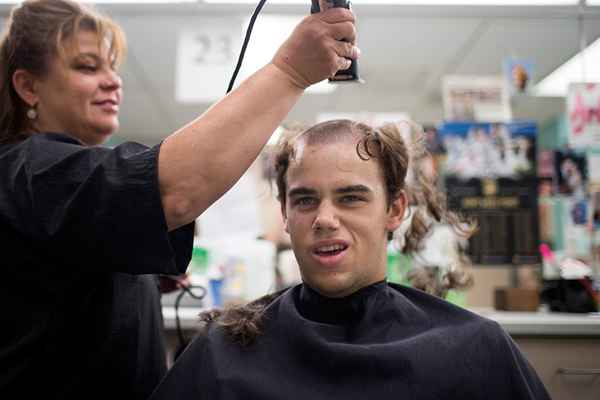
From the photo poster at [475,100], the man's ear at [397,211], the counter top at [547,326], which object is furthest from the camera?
the photo poster at [475,100]

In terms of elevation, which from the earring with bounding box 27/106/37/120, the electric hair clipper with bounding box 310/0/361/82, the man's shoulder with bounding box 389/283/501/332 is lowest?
the man's shoulder with bounding box 389/283/501/332

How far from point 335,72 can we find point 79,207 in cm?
45

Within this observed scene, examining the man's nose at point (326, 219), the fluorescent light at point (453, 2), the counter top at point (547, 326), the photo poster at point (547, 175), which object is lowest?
the counter top at point (547, 326)

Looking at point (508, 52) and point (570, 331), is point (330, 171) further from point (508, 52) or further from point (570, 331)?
point (508, 52)

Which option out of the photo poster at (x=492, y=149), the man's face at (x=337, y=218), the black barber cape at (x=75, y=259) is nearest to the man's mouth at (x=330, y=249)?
the man's face at (x=337, y=218)

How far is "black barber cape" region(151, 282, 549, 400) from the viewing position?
1.11 metres

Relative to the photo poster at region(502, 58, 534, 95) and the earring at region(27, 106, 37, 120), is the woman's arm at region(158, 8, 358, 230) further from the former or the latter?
the photo poster at region(502, 58, 534, 95)

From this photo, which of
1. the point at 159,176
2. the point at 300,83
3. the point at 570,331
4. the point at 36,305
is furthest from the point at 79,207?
the point at 570,331

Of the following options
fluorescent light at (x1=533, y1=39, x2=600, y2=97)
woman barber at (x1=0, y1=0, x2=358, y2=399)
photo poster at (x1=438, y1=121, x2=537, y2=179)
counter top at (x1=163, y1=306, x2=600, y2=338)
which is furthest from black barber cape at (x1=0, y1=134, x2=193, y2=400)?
fluorescent light at (x1=533, y1=39, x2=600, y2=97)

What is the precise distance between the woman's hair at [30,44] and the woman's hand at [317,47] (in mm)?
535

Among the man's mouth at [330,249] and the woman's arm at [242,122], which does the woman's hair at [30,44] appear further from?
the man's mouth at [330,249]

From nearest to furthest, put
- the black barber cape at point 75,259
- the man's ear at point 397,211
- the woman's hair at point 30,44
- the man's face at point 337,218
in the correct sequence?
the black barber cape at point 75,259 < the woman's hair at point 30,44 < the man's face at point 337,218 < the man's ear at point 397,211

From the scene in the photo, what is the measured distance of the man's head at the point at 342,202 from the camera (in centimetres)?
122

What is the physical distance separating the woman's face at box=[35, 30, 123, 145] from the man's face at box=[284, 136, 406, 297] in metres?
0.45
